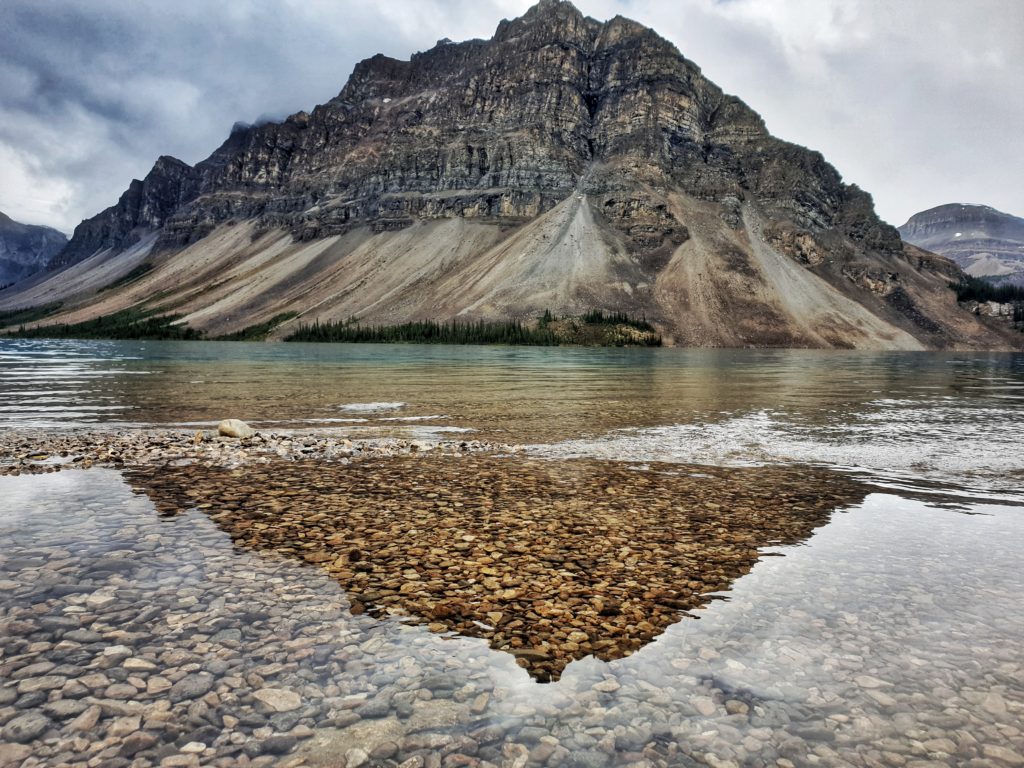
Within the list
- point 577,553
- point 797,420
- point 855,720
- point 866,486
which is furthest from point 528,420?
point 855,720

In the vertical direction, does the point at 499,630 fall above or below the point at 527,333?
below

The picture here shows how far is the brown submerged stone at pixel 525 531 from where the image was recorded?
278 inches

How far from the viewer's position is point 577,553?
356 inches

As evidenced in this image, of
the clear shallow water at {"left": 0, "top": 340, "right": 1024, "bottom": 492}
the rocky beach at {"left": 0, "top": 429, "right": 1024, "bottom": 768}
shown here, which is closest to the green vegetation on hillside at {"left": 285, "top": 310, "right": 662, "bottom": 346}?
the clear shallow water at {"left": 0, "top": 340, "right": 1024, "bottom": 492}

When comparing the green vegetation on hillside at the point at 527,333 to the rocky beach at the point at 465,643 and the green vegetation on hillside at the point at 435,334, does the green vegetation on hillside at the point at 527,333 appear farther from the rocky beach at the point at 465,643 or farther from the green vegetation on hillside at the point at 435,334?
the rocky beach at the point at 465,643

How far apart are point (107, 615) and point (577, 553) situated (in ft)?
19.8

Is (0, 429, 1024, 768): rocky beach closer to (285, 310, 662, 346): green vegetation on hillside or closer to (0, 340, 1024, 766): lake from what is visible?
(0, 340, 1024, 766): lake

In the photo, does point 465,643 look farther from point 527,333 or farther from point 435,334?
point 435,334

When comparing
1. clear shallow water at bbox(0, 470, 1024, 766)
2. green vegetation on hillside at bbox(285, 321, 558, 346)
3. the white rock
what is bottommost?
clear shallow water at bbox(0, 470, 1024, 766)

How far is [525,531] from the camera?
33.0ft

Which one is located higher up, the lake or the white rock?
the white rock

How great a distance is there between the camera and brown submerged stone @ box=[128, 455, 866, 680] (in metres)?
7.05

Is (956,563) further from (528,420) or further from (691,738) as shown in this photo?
(528,420)

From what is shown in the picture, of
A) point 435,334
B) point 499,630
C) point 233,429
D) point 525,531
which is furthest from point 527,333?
point 499,630
